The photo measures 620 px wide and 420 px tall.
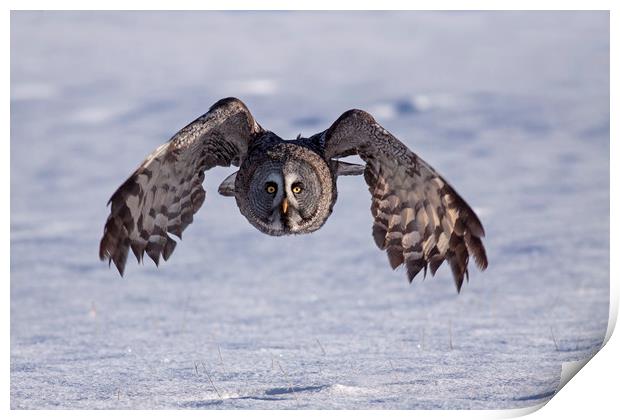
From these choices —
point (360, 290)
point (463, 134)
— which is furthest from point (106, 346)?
point (463, 134)

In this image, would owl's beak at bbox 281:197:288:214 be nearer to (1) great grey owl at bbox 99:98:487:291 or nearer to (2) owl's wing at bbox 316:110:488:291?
(1) great grey owl at bbox 99:98:487:291

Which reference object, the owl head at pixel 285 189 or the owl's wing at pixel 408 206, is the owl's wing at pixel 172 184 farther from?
the owl's wing at pixel 408 206

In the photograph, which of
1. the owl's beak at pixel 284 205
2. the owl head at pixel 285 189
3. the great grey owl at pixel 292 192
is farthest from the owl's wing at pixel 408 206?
the owl's beak at pixel 284 205

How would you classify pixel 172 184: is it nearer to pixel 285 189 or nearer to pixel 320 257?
pixel 285 189

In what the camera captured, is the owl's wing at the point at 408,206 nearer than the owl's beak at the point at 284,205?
Yes

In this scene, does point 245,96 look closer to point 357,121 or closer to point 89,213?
point 89,213

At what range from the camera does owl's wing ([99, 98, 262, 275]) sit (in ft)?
18.4

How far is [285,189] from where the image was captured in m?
5.79

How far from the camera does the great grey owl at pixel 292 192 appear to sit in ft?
18.5

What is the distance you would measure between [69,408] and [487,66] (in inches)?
587

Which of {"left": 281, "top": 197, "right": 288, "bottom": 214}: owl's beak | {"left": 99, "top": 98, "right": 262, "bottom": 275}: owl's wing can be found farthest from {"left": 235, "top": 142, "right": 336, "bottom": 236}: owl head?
{"left": 99, "top": 98, "right": 262, "bottom": 275}: owl's wing

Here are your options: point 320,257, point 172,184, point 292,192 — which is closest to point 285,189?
point 292,192

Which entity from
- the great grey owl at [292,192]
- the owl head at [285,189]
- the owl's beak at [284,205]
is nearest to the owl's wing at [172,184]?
the great grey owl at [292,192]

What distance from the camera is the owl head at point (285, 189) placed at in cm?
580
